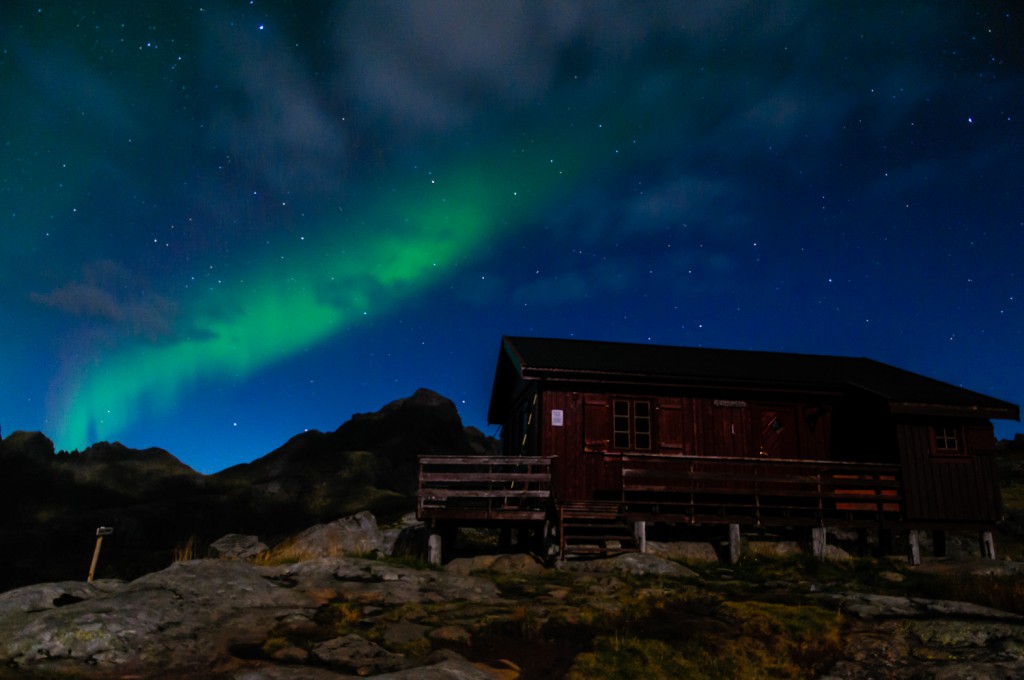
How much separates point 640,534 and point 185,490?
155 feet

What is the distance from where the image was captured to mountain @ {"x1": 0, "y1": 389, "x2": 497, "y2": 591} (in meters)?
43.2

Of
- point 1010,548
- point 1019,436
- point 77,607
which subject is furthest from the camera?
point 1019,436

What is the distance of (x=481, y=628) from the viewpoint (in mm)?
8766

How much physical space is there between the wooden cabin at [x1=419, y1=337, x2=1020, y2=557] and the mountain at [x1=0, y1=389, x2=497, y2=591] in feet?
65.0

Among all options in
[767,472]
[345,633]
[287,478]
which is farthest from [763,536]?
[287,478]

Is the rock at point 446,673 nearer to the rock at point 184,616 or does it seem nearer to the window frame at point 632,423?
the rock at point 184,616

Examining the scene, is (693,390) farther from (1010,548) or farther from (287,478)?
(287,478)

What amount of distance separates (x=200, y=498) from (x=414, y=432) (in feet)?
64.0

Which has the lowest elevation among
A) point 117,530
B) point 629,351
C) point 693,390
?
point 117,530

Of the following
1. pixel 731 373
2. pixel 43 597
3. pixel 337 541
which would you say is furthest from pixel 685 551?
pixel 43 597

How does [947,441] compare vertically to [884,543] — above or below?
above

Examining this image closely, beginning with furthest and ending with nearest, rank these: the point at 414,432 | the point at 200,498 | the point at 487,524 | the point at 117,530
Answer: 1. the point at 414,432
2. the point at 200,498
3. the point at 117,530
4. the point at 487,524

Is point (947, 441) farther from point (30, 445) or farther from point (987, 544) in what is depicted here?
point (30, 445)

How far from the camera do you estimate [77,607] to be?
8195mm
